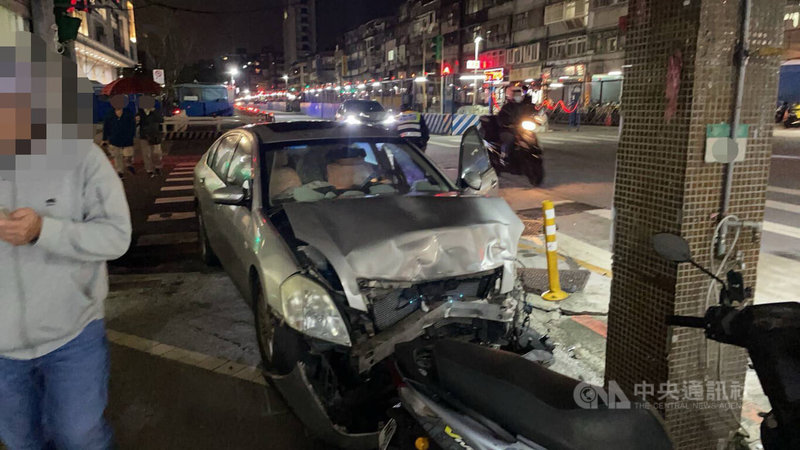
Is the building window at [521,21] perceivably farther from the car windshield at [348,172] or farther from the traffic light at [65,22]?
the car windshield at [348,172]

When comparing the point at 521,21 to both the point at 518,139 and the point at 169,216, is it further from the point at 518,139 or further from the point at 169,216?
the point at 169,216

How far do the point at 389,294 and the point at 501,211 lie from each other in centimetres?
110

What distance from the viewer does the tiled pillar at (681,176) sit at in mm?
2674

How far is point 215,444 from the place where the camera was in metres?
3.35

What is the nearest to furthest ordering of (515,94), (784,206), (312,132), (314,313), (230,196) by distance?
(314,313) < (230,196) < (312,132) < (784,206) < (515,94)

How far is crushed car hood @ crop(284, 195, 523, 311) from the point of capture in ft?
11.0

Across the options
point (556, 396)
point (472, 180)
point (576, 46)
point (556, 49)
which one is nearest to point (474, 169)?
point (472, 180)

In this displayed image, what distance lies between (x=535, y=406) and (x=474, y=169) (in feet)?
Answer: 11.0

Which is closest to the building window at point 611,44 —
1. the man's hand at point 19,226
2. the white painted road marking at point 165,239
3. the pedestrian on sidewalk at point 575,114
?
the pedestrian on sidewalk at point 575,114

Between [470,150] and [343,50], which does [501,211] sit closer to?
[470,150]

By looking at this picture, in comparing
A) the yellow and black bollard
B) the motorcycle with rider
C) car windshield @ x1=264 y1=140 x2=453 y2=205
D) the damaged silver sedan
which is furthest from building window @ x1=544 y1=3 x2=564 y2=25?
the damaged silver sedan

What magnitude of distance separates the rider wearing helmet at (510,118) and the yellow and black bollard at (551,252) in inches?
253

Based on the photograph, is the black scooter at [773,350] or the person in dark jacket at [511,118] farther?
the person in dark jacket at [511,118]

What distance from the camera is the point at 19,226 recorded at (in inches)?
74.2
